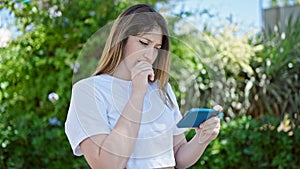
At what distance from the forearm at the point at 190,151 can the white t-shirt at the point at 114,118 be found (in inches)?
4.7

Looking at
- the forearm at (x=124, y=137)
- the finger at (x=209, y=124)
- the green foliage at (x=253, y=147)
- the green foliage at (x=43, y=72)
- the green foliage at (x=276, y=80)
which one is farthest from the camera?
the green foliage at (x=276, y=80)

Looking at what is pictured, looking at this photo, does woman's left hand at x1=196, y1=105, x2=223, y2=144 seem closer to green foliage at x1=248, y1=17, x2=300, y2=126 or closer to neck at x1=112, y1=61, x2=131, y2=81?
neck at x1=112, y1=61, x2=131, y2=81

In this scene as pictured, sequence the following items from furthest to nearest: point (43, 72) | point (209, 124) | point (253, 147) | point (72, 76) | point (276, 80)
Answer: point (276, 80)
point (43, 72)
point (253, 147)
point (72, 76)
point (209, 124)

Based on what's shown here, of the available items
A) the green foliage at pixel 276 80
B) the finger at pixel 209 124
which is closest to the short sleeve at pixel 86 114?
the finger at pixel 209 124

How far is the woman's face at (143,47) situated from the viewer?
4.18 ft

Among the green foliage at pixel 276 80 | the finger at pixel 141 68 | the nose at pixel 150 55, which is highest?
the nose at pixel 150 55

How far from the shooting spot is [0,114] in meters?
3.29

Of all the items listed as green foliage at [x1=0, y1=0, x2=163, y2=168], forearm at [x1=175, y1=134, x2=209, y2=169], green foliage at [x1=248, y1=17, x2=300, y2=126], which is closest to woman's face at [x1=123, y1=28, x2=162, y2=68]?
forearm at [x1=175, y1=134, x2=209, y2=169]

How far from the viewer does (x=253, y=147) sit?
3422 mm

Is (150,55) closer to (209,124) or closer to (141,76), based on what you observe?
(141,76)

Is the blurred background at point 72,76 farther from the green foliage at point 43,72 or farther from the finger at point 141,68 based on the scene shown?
the finger at point 141,68

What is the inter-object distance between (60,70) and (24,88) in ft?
0.85

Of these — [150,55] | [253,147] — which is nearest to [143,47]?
[150,55]

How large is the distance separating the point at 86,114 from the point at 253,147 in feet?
7.59
